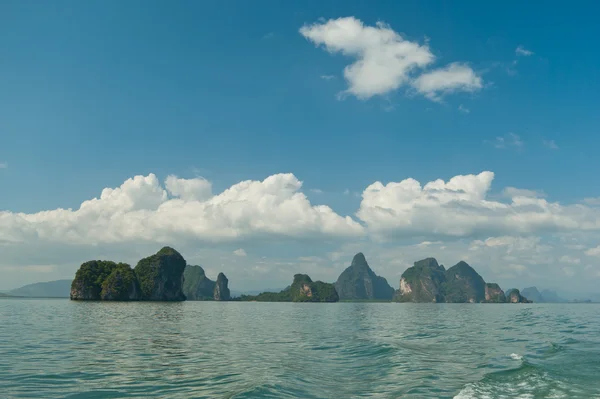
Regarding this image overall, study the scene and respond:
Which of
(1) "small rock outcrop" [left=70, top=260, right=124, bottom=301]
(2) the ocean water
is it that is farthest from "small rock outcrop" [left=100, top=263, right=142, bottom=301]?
(2) the ocean water

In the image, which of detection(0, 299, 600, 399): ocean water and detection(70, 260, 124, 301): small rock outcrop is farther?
detection(70, 260, 124, 301): small rock outcrop

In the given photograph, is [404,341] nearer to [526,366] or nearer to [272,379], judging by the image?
[526,366]

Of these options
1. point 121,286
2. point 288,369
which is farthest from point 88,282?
point 288,369

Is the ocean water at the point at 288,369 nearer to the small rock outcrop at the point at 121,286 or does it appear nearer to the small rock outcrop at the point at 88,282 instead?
the small rock outcrop at the point at 121,286

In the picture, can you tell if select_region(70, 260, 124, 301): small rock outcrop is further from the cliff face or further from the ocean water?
the ocean water

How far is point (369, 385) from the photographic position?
17.4 meters

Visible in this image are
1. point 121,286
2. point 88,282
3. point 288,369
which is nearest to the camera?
point 288,369

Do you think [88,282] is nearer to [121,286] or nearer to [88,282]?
[88,282]

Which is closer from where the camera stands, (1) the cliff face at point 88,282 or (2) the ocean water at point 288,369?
(2) the ocean water at point 288,369

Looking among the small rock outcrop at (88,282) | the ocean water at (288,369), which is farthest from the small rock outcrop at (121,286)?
the ocean water at (288,369)

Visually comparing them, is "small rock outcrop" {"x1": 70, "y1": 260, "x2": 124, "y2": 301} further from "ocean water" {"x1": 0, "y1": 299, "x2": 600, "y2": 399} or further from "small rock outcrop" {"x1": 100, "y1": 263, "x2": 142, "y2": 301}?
"ocean water" {"x1": 0, "y1": 299, "x2": 600, "y2": 399}

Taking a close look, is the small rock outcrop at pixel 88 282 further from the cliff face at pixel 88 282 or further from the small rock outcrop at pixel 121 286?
the small rock outcrop at pixel 121 286

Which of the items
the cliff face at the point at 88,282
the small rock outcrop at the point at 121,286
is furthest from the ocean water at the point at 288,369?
the cliff face at the point at 88,282


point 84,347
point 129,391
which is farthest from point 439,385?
point 84,347
